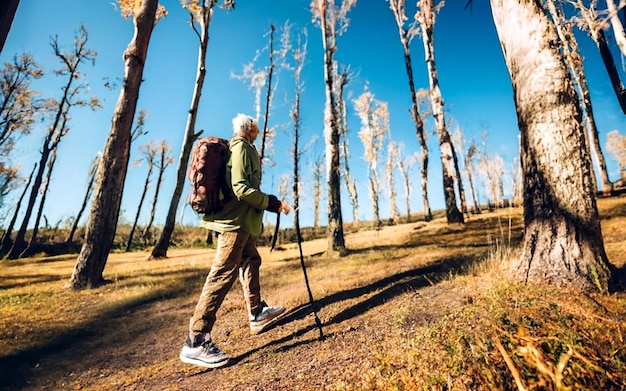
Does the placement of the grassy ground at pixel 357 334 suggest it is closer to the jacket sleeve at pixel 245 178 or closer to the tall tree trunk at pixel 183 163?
the jacket sleeve at pixel 245 178

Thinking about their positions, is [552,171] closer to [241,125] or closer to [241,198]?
[241,198]

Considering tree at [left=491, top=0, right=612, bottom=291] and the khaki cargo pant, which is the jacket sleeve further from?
tree at [left=491, top=0, right=612, bottom=291]

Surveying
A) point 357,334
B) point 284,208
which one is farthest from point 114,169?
point 357,334

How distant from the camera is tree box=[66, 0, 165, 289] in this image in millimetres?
6594

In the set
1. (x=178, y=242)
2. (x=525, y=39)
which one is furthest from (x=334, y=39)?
(x=178, y=242)

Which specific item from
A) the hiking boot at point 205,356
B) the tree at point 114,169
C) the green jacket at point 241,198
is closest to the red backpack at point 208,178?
the green jacket at point 241,198

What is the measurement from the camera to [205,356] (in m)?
2.80

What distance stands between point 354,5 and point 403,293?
1360 centimetres

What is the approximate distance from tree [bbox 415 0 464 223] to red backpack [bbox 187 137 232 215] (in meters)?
10.3

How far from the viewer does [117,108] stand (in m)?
7.13

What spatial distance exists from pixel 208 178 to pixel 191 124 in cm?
926

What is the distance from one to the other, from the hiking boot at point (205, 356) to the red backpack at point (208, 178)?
4.13 ft

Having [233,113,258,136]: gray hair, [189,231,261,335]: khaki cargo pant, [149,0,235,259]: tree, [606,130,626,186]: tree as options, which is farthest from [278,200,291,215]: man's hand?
[606,130,626,186]: tree

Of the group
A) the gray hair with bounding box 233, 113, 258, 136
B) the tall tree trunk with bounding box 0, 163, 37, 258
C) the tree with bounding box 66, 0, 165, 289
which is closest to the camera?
the gray hair with bounding box 233, 113, 258, 136
